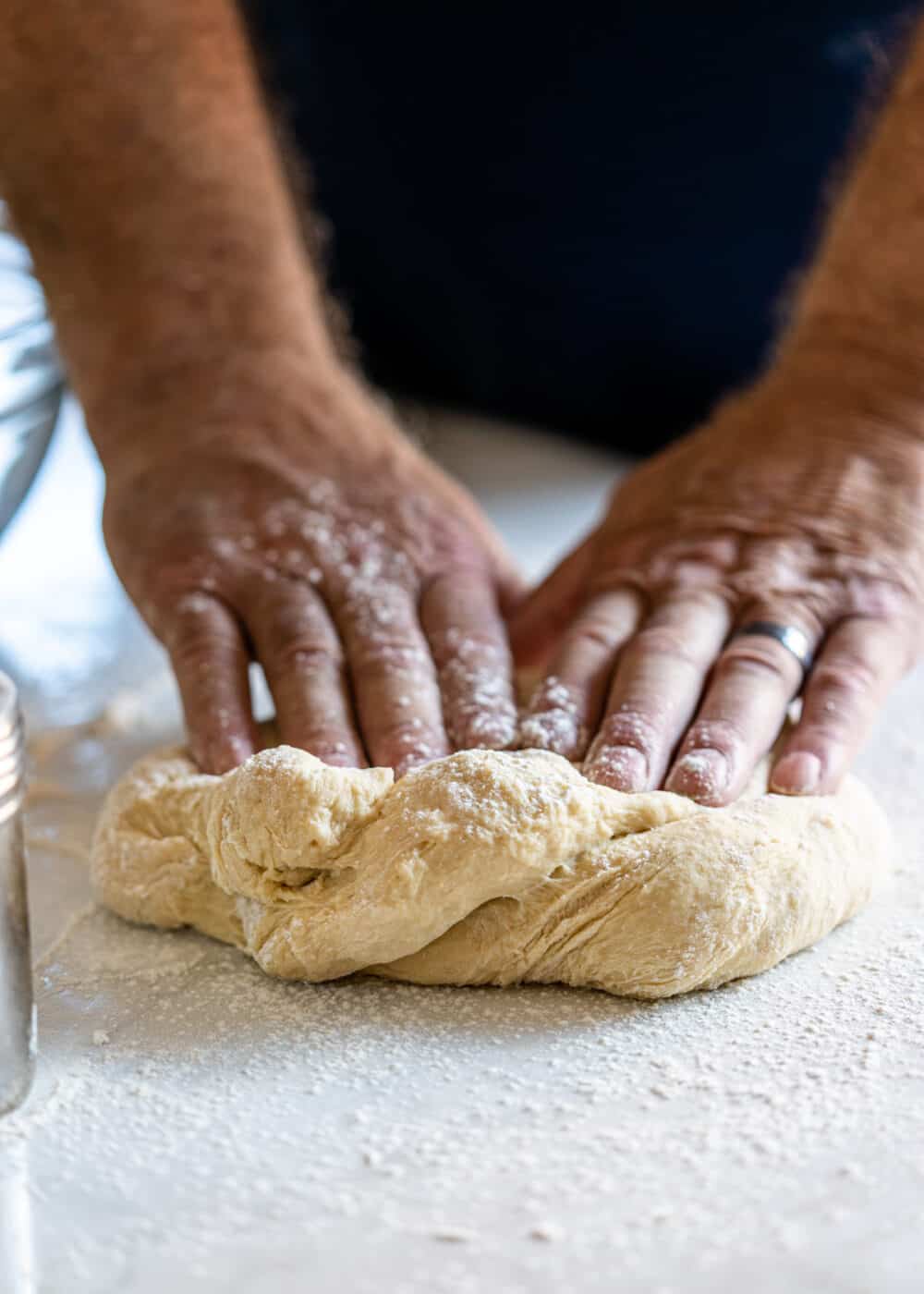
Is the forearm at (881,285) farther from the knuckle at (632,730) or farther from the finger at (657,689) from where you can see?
the knuckle at (632,730)

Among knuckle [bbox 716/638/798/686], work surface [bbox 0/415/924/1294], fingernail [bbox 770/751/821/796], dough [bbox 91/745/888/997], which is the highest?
knuckle [bbox 716/638/798/686]

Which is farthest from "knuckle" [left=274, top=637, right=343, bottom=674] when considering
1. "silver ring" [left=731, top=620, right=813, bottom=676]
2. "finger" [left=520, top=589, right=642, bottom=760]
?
"silver ring" [left=731, top=620, right=813, bottom=676]

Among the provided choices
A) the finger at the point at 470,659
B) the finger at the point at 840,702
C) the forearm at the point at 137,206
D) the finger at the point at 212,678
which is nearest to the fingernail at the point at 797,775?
the finger at the point at 840,702

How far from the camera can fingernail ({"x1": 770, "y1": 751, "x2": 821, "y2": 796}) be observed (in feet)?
4.20

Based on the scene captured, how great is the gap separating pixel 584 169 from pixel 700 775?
4.42 ft

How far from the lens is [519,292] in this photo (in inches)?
95.6

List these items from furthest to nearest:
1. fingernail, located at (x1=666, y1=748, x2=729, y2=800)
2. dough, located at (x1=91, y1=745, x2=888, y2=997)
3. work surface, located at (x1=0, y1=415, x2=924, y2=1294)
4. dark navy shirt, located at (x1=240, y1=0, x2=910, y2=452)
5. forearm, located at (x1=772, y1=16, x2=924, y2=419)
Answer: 1. dark navy shirt, located at (x1=240, y1=0, x2=910, y2=452)
2. forearm, located at (x1=772, y1=16, x2=924, y2=419)
3. fingernail, located at (x1=666, y1=748, x2=729, y2=800)
4. dough, located at (x1=91, y1=745, x2=888, y2=997)
5. work surface, located at (x1=0, y1=415, x2=924, y2=1294)

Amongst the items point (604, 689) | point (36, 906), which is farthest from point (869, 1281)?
point (36, 906)

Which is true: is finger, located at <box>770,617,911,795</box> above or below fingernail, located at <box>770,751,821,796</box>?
above

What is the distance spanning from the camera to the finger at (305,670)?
4.39 feet

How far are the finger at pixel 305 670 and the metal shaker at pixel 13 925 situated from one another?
1.19 ft

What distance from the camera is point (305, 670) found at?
4.60 ft

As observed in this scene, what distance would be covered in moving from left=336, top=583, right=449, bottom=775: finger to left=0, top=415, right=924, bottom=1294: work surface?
239 millimetres

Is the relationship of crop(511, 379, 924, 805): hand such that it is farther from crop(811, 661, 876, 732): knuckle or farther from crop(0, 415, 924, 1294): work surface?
crop(0, 415, 924, 1294): work surface
